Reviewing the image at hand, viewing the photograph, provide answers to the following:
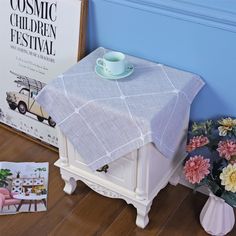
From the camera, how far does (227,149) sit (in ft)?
4.58

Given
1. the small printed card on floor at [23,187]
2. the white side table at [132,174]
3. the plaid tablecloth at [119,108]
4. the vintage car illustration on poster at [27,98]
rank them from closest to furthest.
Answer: the plaid tablecloth at [119,108] → the white side table at [132,174] → the small printed card on floor at [23,187] → the vintage car illustration on poster at [27,98]

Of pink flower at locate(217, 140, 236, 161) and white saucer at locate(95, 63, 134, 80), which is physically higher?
white saucer at locate(95, 63, 134, 80)

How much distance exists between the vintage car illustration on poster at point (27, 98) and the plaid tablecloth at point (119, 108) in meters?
0.40

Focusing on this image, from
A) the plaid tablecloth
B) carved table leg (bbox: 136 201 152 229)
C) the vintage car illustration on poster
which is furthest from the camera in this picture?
the vintage car illustration on poster

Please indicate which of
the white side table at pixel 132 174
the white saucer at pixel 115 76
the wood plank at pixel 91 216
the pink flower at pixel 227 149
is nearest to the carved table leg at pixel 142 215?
the white side table at pixel 132 174

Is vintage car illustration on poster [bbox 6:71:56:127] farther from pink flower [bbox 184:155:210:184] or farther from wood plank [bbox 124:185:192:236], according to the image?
pink flower [bbox 184:155:210:184]

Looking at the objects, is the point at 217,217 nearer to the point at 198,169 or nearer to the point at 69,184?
the point at 198,169

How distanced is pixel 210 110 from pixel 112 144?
410 millimetres

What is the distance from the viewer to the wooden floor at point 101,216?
1.54 metres

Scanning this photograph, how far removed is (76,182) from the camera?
1723mm

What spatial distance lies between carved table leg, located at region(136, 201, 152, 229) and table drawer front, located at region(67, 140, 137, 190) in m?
0.08

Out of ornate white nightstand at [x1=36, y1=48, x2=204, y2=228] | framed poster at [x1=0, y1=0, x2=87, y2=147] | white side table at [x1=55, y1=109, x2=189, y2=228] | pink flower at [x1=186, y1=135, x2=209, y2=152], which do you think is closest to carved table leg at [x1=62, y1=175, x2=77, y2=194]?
white side table at [x1=55, y1=109, x2=189, y2=228]

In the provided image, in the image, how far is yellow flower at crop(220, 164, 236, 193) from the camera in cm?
137

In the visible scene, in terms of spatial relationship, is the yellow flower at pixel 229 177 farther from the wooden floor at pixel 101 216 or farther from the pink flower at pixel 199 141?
the wooden floor at pixel 101 216
